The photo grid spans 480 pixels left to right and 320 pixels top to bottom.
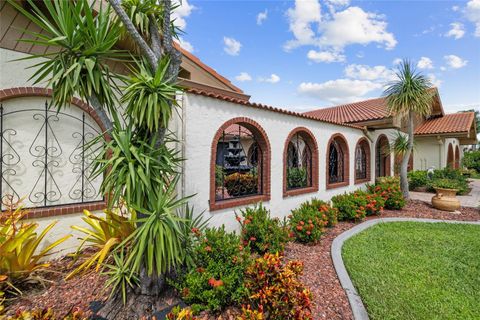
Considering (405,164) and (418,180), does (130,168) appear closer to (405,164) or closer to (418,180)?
(405,164)

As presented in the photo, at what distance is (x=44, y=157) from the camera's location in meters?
4.59

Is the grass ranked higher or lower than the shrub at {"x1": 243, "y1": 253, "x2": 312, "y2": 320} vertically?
lower

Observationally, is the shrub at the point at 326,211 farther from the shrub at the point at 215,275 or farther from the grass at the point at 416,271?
the shrub at the point at 215,275

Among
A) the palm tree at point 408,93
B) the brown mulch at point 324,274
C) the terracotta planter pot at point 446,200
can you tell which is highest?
the palm tree at point 408,93

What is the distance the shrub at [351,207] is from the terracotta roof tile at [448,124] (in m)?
12.2

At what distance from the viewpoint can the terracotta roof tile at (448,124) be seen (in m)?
14.9

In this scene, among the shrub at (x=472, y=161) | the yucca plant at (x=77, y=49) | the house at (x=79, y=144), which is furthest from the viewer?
the shrub at (x=472, y=161)

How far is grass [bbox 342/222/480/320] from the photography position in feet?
11.4

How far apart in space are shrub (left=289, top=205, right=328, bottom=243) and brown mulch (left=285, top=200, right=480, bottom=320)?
232 millimetres

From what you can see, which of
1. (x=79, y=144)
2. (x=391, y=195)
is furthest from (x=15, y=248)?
A: (x=391, y=195)

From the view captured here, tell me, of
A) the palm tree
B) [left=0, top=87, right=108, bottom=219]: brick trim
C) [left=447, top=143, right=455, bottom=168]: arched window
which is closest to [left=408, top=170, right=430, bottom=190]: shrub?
the palm tree

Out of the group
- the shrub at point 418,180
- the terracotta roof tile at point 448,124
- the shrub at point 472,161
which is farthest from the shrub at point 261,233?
the shrub at point 472,161

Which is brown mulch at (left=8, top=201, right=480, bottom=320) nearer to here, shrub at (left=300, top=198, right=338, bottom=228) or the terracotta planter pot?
shrub at (left=300, top=198, right=338, bottom=228)

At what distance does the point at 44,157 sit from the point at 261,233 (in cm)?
507
